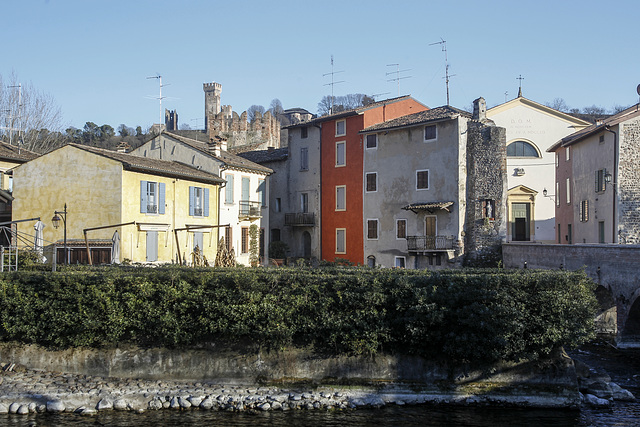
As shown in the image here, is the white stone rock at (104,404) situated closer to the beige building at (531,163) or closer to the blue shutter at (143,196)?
the blue shutter at (143,196)

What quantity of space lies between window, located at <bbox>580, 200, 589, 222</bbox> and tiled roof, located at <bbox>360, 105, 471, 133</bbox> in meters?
9.38

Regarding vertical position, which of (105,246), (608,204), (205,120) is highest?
(205,120)

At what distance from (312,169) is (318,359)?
30688 millimetres

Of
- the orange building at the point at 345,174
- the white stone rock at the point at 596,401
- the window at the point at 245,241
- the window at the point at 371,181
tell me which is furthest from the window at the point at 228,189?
the white stone rock at the point at 596,401

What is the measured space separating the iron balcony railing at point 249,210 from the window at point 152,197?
28.9 feet

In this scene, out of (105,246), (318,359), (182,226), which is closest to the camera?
(318,359)

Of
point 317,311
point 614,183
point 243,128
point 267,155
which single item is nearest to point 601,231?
point 614,183

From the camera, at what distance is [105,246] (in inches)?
1227

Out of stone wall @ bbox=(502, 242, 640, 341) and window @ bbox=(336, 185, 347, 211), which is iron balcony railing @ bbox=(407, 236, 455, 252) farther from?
stone wall @ bbox=(502, 242, 640, 341)

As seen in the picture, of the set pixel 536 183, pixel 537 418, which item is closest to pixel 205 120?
pixel 536 183

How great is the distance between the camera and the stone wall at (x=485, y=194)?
130 feet

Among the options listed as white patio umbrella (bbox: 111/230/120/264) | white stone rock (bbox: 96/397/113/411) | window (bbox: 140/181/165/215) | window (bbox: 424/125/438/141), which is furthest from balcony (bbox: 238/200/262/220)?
white stone rock (bbox: 96/397/113/411)

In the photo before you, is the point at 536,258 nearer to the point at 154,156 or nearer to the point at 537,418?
the point at 537,418

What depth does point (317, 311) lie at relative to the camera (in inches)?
744
